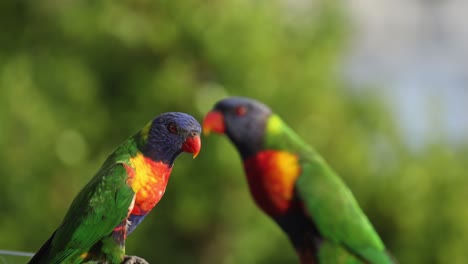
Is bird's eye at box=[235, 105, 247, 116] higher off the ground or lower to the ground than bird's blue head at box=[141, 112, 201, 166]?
lower

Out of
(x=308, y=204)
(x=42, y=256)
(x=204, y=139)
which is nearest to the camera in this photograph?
(x=42, y=256)

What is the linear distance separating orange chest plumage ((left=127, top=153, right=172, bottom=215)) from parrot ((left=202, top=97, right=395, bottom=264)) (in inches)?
39.9

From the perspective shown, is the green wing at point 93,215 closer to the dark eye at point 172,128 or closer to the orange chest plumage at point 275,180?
the dark eye at point 172,128

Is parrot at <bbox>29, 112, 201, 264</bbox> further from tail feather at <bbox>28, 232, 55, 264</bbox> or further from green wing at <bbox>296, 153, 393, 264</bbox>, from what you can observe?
green wing at <bbox>296, 153, 393, 264</bbox>

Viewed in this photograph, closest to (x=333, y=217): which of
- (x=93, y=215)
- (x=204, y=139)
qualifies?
(x=93, y=215)

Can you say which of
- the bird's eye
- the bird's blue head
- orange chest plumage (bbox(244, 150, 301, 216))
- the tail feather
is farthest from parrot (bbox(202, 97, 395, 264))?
the tail feather

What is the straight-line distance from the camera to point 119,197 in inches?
51.5

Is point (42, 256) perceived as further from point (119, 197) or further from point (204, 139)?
point (204, 139)

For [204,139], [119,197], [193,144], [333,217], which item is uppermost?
[193,144]

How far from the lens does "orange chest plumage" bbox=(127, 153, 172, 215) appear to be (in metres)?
1.33

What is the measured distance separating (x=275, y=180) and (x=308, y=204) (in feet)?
0.45

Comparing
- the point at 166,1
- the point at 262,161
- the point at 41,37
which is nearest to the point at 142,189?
the point at 262,161

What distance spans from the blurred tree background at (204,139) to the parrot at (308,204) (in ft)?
5.80

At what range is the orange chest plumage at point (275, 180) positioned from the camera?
7.61 feet
